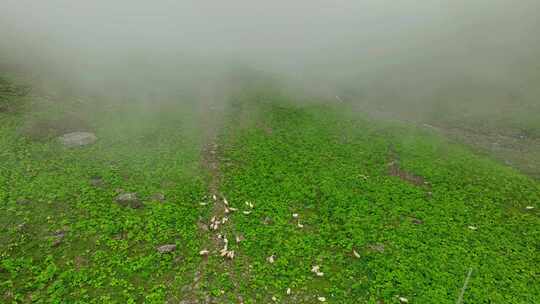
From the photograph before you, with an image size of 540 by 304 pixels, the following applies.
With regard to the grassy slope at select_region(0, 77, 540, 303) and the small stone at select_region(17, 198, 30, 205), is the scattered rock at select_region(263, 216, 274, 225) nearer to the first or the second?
the grassy slope at select_region(0, 77, 540, 303)

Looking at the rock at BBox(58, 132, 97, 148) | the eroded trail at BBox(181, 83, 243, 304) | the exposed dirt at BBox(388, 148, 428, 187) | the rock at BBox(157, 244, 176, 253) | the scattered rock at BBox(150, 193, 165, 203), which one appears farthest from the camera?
the rock at BBox(58, 132, 97, 148)

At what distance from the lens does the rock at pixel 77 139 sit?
27.9 m

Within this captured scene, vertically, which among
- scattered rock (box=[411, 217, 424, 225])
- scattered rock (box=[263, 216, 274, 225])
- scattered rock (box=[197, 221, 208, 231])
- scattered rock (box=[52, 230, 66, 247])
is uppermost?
scattered rock (box=[411, 217, 424, 225])

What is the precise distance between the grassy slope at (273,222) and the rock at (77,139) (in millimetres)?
1135

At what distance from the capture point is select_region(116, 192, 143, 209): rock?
2022cm

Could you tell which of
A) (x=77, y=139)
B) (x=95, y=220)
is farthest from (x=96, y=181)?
(x=77, y=139)

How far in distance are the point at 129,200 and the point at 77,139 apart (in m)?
13.1

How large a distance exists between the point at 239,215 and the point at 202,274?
540 centimetres

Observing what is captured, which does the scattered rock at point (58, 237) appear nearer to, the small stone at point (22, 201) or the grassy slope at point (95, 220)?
the grassy slope at point (95, 220)

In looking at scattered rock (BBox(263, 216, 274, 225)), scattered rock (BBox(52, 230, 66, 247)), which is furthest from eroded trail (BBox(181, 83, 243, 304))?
scattered rock (BBox(52, 230, 66, 247))

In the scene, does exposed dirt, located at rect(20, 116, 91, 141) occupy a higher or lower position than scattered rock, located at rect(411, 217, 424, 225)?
lower

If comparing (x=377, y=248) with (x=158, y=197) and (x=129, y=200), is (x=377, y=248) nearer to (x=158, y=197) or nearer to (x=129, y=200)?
(x=158, y=197)

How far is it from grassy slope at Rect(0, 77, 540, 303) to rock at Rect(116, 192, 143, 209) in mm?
619

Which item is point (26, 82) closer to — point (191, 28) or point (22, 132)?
point (22, 132)
